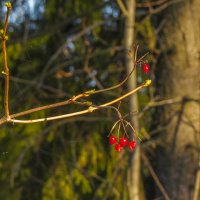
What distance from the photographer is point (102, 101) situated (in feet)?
13.9

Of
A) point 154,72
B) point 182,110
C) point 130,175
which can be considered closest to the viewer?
point 130,175

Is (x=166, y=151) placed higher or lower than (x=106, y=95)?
lower

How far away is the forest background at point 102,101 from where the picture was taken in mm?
3791

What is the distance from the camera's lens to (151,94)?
3.84 metres

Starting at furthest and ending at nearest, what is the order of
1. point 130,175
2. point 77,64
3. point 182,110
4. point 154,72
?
point 77,64 → point 154,72 → point 182,110 → point 130,175

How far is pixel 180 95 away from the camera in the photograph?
383 centimetres

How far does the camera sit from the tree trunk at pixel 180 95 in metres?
3.77

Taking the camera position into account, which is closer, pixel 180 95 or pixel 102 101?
pixel 180 95

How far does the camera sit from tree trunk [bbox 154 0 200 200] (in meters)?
3.77

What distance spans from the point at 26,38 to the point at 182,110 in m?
1.19

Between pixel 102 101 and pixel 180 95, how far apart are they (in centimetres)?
64

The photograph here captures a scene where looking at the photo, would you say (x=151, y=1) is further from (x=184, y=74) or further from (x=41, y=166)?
(x=41, y=166)

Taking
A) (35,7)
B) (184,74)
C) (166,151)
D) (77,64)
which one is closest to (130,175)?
(166,151)

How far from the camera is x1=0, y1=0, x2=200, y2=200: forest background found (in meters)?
3.79
